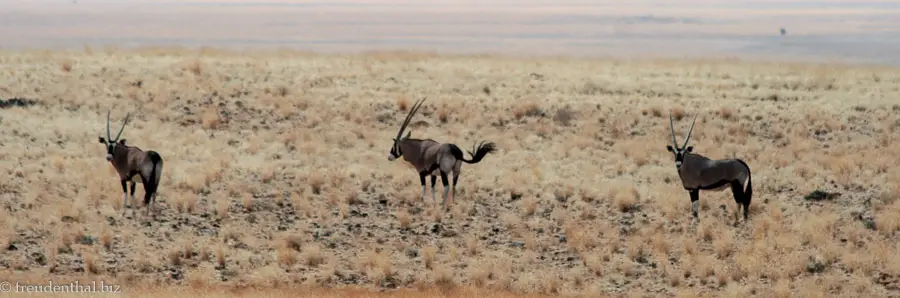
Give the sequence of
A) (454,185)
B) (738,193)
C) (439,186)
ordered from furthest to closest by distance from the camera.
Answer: (439,186) → (454,185) → (738,193)

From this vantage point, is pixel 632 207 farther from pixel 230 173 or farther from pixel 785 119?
pixel 785 119

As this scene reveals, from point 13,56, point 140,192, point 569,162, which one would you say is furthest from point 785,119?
point 13,56

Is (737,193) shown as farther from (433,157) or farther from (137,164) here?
(137,164)

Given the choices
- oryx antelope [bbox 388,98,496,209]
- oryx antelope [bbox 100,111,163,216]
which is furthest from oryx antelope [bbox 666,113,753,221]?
oryx antelope [bbox 100,111,163,216]

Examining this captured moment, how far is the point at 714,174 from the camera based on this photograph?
72.4 ft

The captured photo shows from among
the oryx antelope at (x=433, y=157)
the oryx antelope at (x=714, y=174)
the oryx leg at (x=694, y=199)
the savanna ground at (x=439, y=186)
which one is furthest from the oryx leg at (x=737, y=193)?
the oryx antelope at (x=433, y=157)

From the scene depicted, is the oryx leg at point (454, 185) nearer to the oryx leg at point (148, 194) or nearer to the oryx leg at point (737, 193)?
the oryx leg at point (737, 193)

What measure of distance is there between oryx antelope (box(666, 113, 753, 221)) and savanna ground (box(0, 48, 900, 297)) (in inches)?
24.3

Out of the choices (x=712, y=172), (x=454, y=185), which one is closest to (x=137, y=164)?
(x=454, y=185)

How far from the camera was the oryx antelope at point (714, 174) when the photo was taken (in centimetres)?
2202

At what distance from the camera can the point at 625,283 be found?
64.6ft

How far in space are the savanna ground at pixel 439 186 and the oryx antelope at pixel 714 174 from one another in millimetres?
617

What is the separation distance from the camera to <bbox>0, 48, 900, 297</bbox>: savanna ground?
20.0 meters

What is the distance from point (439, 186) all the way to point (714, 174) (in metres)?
5.43
